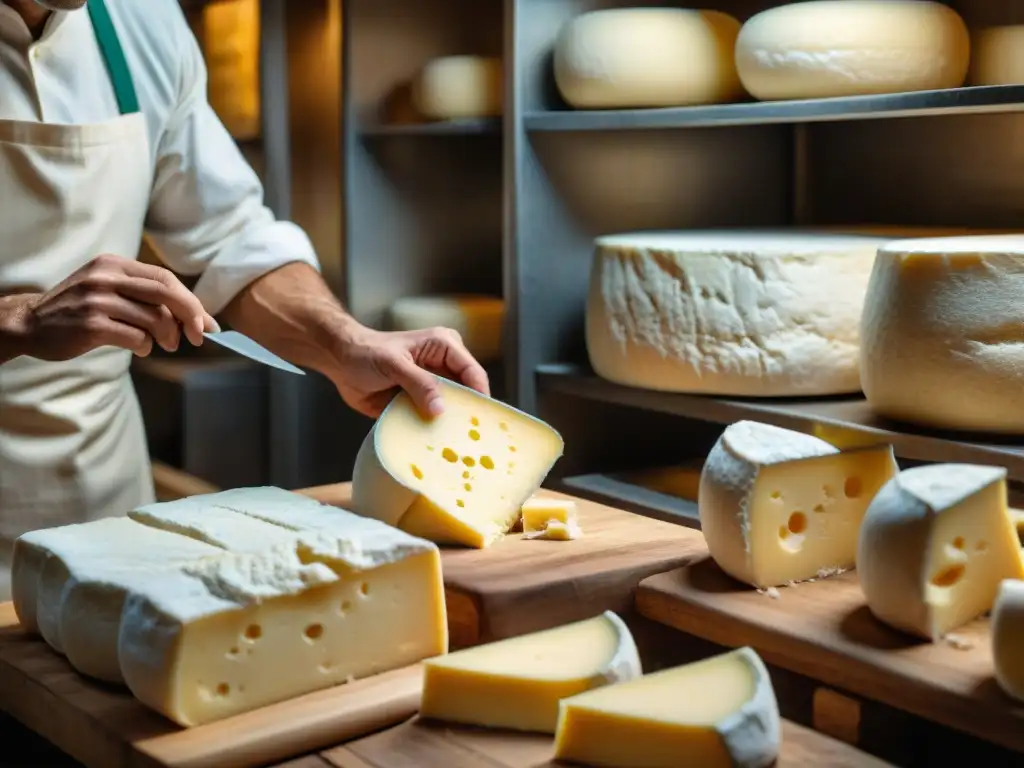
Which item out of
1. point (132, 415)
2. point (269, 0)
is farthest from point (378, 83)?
point (132, 415)

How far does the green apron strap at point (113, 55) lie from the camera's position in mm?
2131

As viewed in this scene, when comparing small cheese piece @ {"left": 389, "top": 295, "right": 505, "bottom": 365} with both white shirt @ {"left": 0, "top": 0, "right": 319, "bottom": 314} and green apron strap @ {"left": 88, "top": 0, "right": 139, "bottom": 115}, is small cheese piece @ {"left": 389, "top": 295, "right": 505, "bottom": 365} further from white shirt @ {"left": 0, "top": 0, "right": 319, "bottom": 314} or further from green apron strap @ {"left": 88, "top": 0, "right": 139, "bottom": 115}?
green apron strap @ {"left": 88, "top": 0, "right": 139, "bottom": 115}

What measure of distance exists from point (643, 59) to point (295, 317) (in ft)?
2.43

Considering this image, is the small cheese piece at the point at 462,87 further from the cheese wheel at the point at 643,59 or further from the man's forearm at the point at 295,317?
the man's forearm at the point at 295,317

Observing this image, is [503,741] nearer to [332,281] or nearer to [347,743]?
[347,743]

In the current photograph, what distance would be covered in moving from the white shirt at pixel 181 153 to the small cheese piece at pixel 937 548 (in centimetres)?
122

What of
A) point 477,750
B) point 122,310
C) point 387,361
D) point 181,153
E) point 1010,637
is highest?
point 181,153

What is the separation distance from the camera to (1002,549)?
4.53 ft

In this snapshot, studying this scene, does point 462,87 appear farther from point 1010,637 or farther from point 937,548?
point 1010,637

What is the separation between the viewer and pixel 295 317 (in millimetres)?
2164

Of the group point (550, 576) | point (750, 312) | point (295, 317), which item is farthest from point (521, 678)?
point (295, 317)

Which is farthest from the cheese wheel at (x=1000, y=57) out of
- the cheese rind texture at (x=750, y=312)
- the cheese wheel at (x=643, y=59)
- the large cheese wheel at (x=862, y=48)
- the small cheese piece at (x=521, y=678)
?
the small cheese piece at (x=521, y=678)

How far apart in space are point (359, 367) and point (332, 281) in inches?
48.2

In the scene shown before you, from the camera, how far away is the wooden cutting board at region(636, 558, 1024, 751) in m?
1.21
